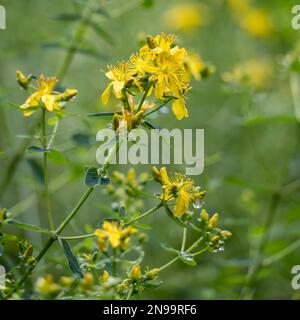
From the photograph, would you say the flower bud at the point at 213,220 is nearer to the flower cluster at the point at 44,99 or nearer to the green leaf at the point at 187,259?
the green leaf at the point at 187,259

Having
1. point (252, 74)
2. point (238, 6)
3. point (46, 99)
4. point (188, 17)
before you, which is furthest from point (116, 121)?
point (238, 6)

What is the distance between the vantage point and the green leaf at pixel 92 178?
1.38 m

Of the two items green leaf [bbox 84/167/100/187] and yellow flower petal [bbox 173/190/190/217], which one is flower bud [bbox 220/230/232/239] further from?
green leaf [bbox 84/167/100/187]

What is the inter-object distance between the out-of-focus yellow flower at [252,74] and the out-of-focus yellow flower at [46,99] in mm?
1089

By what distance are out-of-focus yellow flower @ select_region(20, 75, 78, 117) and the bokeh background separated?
21.1 inches

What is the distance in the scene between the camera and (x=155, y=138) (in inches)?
68.8

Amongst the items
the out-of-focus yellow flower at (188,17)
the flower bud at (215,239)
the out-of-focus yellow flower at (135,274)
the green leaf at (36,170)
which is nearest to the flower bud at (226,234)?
the flower bud at (215,239)

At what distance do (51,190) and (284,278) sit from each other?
1132 mm

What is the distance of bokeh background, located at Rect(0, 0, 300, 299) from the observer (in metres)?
2.38

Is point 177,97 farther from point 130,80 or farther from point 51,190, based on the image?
point 51,190

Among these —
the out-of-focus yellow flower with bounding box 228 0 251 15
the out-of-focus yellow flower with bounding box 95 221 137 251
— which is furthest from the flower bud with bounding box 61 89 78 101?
the out-of-focus yellow flower with bounding box 228 0 251 15

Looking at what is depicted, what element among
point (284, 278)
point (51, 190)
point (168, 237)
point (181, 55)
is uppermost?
point (181, 55)

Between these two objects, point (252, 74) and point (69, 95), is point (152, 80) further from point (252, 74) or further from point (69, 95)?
point (252, 74)
